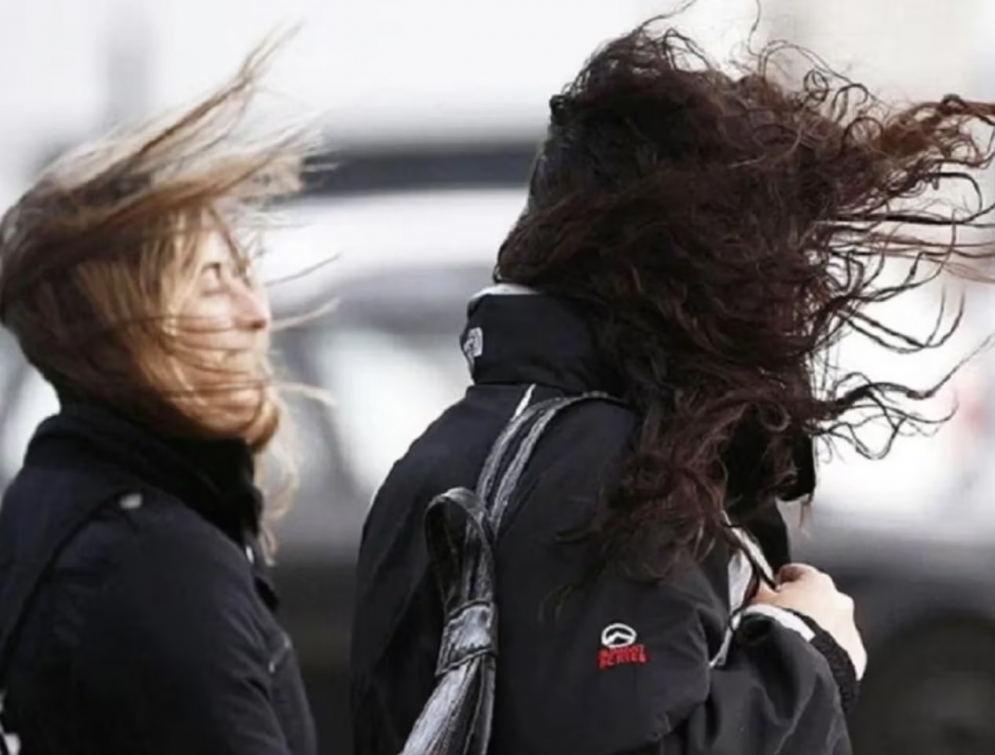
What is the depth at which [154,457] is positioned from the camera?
3.25 meters

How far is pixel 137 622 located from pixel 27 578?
166mm

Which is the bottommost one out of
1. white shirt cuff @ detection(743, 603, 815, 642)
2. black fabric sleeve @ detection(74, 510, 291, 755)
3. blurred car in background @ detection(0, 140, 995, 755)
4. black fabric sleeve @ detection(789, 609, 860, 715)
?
blurred car in background @ detection(0, 140, 995, 755)

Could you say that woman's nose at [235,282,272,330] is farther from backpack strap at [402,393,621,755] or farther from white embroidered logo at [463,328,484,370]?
backpack strap at [402,393,621,755]

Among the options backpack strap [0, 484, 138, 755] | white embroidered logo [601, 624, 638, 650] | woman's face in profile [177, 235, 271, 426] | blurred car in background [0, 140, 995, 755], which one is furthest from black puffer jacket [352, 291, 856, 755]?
blurred car in background [0, 140, 995, 755]

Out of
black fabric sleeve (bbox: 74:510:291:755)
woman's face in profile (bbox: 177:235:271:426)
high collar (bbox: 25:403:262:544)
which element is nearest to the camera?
black fabric sleeve (bbox: 74:510:291:755)

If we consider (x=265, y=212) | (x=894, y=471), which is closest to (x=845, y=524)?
(x=894, y=471)

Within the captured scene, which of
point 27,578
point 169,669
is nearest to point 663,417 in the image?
point 169,669

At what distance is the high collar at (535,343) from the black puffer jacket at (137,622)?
29.8 inches

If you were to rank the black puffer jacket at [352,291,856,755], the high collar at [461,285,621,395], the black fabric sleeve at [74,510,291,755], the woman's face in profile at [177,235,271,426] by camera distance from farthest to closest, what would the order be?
the woman's face in profile at [177,235,271,426] < the black fabric sleeve at [74,510,291,755] < the high collar at [461,285,621,395] < the black puffer jacket at [352,291,856,755]

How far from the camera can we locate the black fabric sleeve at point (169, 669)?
3.04 m

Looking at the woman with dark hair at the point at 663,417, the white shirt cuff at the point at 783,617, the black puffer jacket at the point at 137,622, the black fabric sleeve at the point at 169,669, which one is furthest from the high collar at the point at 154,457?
the white shirt cuff at the point at 783,617

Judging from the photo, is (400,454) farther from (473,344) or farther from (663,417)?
(663,417)

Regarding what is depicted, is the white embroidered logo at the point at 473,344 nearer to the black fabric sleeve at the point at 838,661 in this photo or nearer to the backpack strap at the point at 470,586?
the backpack strap at the point at 470,586

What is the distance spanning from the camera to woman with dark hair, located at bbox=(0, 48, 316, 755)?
3.06 metres
